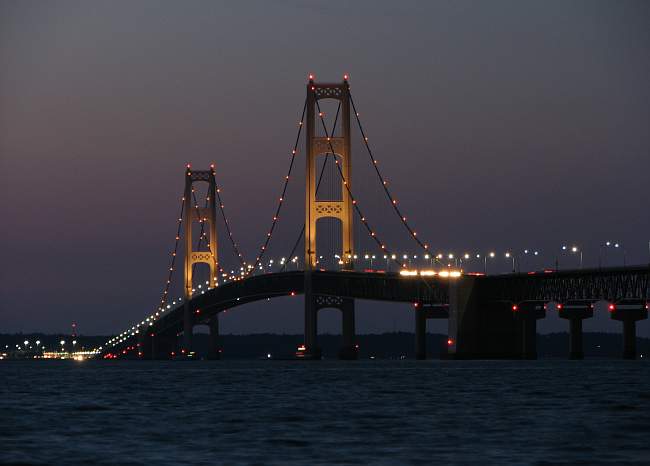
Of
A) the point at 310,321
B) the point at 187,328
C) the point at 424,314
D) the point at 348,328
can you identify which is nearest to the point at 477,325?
the point at 424,314

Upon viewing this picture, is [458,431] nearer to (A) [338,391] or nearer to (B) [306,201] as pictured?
(A) [338,391]

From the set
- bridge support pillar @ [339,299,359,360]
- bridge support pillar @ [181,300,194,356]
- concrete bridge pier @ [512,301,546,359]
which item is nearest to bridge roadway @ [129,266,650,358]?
concrete bridge pier @ [512,301,546,359]

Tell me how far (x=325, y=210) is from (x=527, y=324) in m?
18.0

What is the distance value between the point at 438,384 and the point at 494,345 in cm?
4099

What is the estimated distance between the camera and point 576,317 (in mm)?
107062

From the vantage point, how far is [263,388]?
57.0 meters

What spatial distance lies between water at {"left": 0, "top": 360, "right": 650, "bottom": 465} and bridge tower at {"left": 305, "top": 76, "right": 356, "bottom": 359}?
49.6 meters

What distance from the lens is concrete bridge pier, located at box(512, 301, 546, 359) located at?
99.3 metres

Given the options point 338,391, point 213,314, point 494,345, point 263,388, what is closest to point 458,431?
point 338,391

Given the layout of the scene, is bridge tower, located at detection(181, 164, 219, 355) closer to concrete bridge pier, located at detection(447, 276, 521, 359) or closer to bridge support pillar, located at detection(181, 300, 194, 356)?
bridge support pillar, located at detection(181, 300, 194, 356)

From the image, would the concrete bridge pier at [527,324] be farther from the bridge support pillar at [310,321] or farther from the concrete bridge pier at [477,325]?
the bridge support pillar at [310,321]

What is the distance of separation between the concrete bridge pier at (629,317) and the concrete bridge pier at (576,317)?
2010 millimetres

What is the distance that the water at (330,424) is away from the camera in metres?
28.2

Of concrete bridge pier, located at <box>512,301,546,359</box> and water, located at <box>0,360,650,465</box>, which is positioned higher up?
concrete bridge pier, located at <box>512,301,546,359</box>
